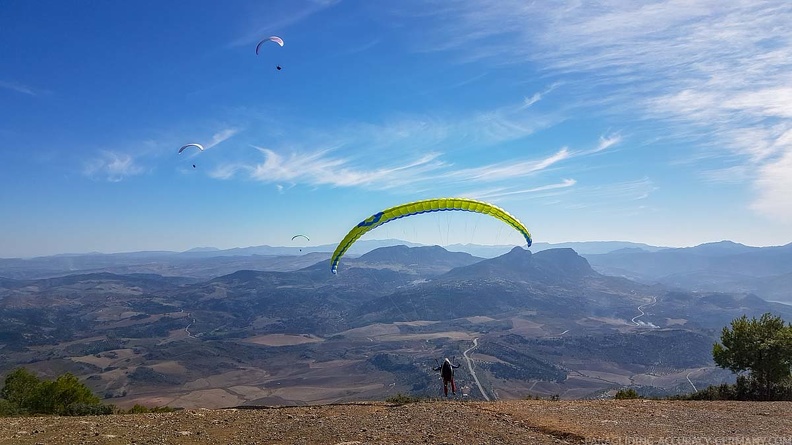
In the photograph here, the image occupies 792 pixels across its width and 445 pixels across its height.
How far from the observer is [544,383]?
Answer: 186 m

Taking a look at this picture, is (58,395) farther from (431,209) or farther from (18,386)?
(431,209)

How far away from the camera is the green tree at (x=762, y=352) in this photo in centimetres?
3006

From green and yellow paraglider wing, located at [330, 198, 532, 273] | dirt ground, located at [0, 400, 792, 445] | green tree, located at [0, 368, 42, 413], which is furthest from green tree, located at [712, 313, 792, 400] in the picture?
green tree, located at [0, 368, 42, 413]

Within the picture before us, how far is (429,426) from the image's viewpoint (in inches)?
698

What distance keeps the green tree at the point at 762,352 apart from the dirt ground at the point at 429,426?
10.2 m

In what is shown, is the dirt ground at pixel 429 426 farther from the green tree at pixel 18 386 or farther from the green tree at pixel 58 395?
the green tree at pixel 18 386

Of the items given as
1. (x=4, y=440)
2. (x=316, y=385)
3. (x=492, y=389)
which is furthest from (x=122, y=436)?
(x=316, y=385)

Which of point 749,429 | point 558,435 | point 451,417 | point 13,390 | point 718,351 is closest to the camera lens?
point 558,435

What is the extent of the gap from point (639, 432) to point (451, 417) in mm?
7319

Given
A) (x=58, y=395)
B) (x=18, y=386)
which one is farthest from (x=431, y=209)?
(x=18, y=386)

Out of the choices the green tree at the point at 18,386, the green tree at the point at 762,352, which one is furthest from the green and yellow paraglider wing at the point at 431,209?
the green tree at the point at 18,386

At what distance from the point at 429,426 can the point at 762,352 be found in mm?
27868

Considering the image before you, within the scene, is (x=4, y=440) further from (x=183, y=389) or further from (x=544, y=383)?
(x=544, y=383)

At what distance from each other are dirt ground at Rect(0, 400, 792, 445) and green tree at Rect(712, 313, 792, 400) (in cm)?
1018
